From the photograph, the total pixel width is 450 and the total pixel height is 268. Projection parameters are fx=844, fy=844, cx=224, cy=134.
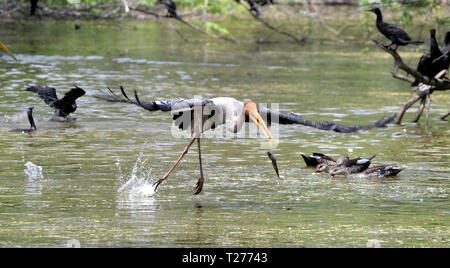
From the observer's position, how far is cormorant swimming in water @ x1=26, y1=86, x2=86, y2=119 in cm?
1447

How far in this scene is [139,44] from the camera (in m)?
30.5

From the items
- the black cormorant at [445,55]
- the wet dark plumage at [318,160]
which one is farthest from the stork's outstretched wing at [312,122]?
the black cormorant at [445,55]

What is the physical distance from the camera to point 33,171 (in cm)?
1066

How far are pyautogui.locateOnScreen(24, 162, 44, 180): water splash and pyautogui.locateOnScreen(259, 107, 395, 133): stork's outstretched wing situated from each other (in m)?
2.89

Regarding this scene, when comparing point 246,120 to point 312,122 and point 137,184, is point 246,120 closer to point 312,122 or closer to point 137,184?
point 312,122

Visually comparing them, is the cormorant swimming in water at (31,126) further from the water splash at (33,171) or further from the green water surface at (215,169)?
the water splash at (33,171)

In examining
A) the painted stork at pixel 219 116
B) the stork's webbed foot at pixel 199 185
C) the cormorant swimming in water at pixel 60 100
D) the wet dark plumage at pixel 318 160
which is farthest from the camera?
the cormorant swimming in water at pixel 60 100

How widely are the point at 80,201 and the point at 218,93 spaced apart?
967 centimetres

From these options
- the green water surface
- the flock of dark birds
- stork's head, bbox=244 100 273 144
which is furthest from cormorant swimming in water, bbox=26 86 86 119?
stork's head, bbox=244 100 273 144

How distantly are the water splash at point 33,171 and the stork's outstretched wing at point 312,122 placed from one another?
9.49 feet

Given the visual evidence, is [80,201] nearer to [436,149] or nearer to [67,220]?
[67,220]

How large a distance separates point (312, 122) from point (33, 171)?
3.70 meters

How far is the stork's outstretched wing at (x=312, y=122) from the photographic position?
869 cm

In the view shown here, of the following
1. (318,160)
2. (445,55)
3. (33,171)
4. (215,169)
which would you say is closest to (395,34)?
(445,55)
